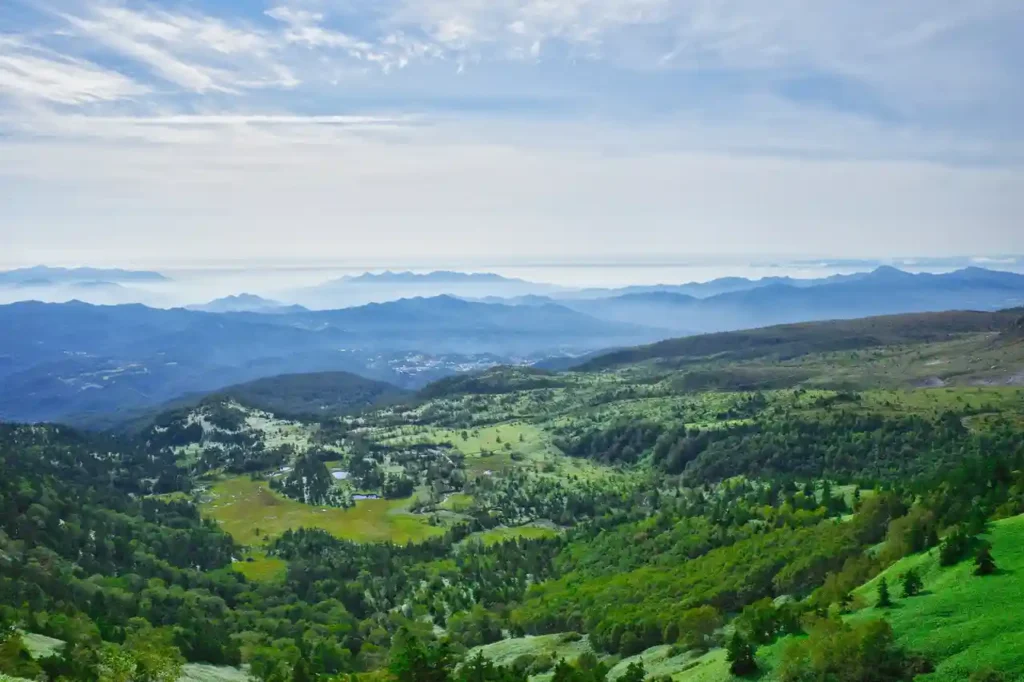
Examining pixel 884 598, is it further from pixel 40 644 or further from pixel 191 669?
pixel 40 644

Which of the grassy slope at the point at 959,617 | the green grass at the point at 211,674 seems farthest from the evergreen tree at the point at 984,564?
the green grass at the point at 211,674

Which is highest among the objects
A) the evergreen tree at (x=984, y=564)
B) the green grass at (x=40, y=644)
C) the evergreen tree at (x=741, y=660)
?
the evergreen tree at (x=984, y=564)

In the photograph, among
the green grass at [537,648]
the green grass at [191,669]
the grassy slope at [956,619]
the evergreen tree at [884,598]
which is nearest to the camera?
the grassy slope at [956,619]

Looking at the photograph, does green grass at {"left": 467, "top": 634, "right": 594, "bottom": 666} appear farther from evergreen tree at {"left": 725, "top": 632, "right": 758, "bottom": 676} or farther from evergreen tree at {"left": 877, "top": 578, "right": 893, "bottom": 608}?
evergreen tree at {"left": 877, "top": 578, "right": 893, "bottom": 608}

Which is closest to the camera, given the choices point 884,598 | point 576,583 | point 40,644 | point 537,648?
point 884,598

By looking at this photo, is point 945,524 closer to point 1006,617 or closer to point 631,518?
point 1006,617

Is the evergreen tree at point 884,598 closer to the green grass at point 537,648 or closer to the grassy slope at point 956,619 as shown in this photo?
the grassy slope at point 956,619

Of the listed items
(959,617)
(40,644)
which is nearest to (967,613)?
(959,617)

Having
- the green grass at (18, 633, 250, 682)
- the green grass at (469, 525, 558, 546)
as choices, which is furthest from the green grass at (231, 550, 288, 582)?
the green grass at (18, 633, 250, 682)
